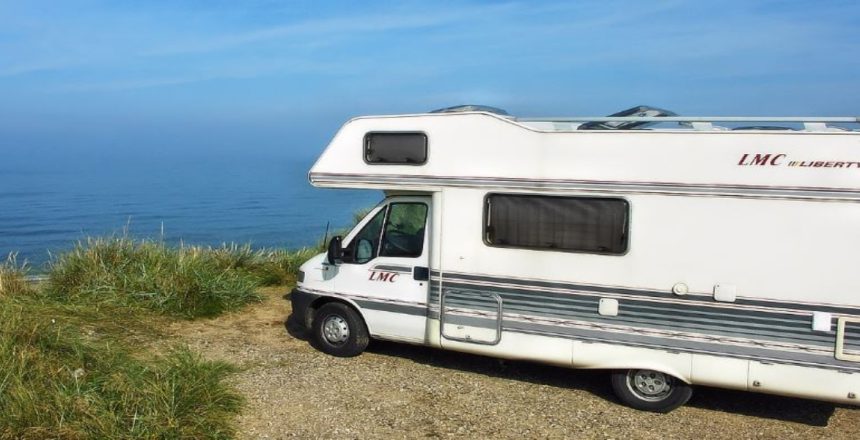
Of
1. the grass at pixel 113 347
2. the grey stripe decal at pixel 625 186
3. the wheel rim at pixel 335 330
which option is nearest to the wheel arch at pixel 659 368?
the grey stripe decal at pixel 625 186

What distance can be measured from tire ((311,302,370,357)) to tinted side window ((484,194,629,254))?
2.05m

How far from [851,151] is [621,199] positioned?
6.17 ft

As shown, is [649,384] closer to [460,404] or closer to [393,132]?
[460,404]

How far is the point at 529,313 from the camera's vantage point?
23.5ft

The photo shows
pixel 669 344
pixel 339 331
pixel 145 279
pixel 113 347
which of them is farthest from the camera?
pixel 145 279

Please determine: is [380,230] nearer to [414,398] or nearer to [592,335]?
[414,398]

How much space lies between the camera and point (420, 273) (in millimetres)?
7797

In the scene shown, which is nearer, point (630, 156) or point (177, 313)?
point (630, 156)

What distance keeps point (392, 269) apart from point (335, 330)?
117cm

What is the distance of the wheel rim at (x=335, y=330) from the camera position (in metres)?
8.50

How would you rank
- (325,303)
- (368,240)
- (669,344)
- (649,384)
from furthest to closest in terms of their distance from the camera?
(325,303) → (368,240) → (649,384) → (669,344)

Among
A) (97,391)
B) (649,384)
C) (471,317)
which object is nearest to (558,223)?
(471,317)

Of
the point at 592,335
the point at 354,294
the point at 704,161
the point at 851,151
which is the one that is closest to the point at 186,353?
the point at 354,294

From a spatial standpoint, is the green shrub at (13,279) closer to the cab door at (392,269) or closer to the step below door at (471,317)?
the cab door at (392,269)
